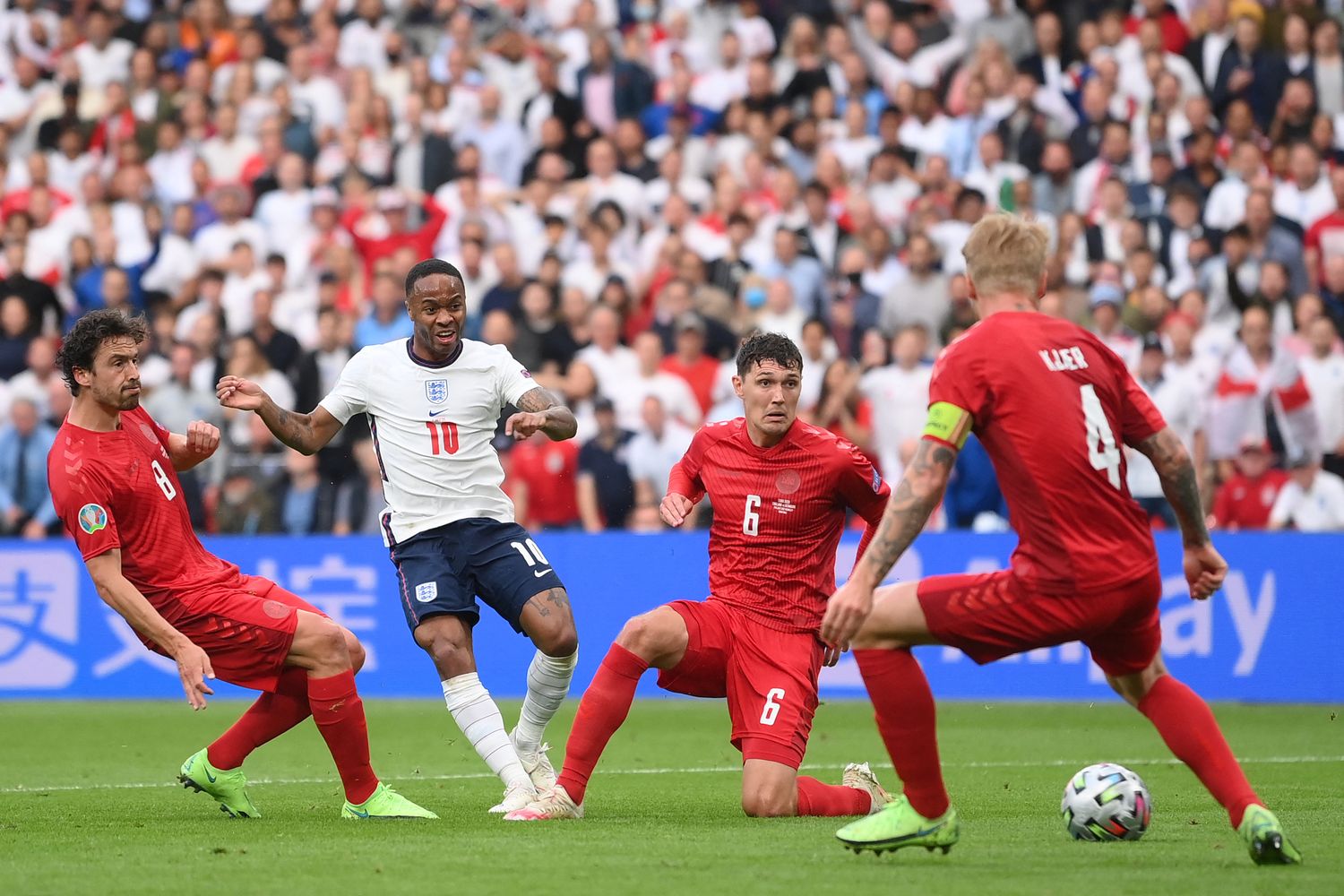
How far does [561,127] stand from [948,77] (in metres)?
4.10

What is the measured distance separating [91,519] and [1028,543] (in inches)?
160

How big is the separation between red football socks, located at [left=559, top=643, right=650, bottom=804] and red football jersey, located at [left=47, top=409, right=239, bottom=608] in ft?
5.78

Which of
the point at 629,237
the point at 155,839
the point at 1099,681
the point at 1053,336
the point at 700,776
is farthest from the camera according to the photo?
the point at 629,237

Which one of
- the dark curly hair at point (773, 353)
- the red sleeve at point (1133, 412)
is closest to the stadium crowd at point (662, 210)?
the dark curly hair at point (773, 353)

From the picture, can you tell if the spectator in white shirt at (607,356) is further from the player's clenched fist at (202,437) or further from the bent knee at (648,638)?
the bent knee at (648,638)

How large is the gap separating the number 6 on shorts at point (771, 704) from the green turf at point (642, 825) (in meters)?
0.49

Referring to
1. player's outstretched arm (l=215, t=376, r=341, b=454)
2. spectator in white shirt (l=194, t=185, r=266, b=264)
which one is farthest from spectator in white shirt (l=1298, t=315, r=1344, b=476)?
spectator in white shirt (l=194, t=185, r=266, b=264)

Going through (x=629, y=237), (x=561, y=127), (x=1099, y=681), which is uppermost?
(x=561, y=127)

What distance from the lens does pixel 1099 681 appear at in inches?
569

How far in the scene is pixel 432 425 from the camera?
355 inches

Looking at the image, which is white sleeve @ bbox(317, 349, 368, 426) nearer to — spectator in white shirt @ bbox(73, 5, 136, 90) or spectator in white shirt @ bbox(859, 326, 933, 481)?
spectator in white shirt @ bbox(859, 326, 933, 481)

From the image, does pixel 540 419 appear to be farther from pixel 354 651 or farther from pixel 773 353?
pixel 354 651

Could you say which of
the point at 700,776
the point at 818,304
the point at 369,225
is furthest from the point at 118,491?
the point at 369,225

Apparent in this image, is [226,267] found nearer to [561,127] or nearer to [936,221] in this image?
[561,127]
